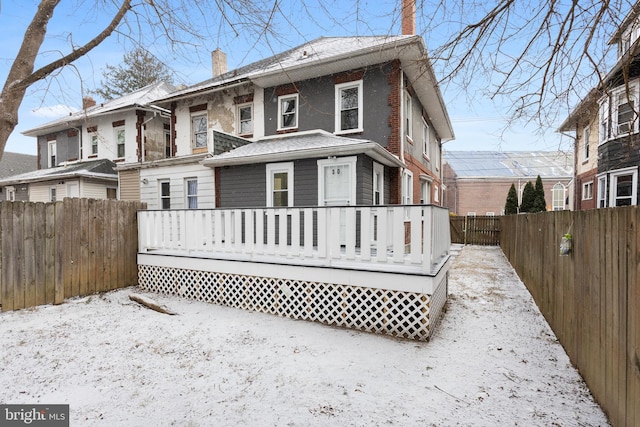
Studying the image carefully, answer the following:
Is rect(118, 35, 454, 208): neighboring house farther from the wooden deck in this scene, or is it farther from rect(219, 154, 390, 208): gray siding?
the wooden deck

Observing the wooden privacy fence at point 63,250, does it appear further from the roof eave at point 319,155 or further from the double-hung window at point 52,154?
the double-hung window at point 52,154

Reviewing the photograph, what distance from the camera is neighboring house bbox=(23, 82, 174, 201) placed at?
14.7 m

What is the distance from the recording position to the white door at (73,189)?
14651 mm

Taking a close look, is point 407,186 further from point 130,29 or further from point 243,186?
point 130,29

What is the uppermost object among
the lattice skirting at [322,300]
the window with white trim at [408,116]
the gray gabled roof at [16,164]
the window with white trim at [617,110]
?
the gray gabled roof at [16,164]

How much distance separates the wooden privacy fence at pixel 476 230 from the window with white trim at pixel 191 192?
1351cm

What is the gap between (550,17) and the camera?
350cm

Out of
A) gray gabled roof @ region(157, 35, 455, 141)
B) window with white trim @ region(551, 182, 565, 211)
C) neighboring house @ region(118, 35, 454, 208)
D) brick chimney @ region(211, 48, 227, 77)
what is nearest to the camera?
gray gabled roof @ region(157, 35, 455, 141)

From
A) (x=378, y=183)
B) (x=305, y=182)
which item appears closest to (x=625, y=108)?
(x=378, y=183)

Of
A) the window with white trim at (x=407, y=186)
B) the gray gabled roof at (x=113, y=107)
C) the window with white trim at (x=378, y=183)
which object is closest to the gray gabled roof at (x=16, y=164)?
the gray gabled roof at (x=113, y=107)

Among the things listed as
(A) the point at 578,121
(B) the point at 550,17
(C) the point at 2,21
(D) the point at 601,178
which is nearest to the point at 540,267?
(A) the point at 578,121

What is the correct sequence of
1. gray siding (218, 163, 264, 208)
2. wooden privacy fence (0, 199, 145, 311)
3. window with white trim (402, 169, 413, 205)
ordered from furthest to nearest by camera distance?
window with white trim (402, 169, 413, 205) → gray siding (218, 163, 264, 208) → wooden privacy fence (0, 199, 145, 311)

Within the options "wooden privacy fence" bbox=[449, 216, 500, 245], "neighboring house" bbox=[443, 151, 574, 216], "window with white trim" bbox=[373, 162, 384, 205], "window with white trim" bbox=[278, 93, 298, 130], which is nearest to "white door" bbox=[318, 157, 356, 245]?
"window with white trim" bbox=[373, 162, 384, 205]

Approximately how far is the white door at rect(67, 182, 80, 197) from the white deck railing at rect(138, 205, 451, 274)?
35.5ft
